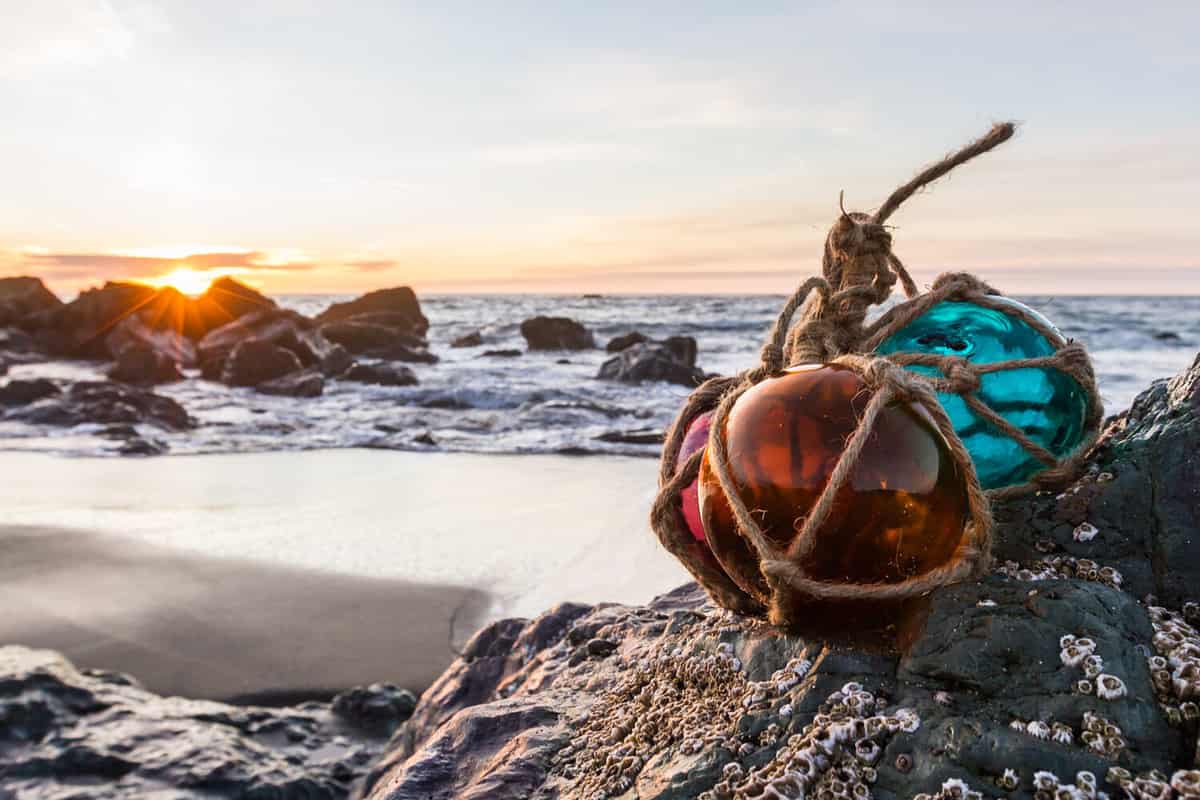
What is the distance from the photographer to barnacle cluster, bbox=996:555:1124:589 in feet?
4.98

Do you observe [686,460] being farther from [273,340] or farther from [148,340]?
[148,340]

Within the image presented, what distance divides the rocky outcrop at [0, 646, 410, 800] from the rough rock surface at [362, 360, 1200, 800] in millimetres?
1483

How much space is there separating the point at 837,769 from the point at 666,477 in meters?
0.72

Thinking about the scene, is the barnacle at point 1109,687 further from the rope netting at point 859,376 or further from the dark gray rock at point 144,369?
the dark gray rock at point 144,369

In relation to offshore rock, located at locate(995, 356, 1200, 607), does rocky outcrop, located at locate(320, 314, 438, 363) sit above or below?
below

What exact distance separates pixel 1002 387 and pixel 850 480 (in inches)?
21.7

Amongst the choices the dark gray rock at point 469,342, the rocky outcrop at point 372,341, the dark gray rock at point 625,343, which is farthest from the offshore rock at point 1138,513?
the dark gray rock at point 469,342

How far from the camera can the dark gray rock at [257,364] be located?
677 inches

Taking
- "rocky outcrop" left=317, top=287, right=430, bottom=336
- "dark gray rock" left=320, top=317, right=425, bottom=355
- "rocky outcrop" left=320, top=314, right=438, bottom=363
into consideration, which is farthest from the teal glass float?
"rocky outcrop" left=317, top=287, right=430, bottom=336

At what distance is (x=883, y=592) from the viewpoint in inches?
53.9

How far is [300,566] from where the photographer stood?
18.1 ft

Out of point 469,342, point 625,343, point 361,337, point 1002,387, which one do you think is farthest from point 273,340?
point 1002,387

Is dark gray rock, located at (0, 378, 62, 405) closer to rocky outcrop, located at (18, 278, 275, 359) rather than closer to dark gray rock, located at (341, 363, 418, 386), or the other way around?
dark gray rock, located at (341, 363, 418, 386)

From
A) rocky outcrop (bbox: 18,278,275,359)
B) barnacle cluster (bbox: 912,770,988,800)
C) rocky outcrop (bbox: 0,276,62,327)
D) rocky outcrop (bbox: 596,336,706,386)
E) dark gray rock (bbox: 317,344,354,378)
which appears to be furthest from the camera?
rocky outcrop (bbox: 0,276,62,327)
